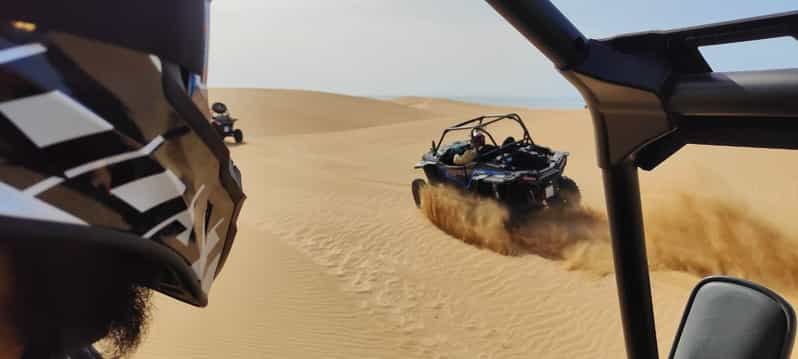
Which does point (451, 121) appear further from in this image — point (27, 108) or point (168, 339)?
point (27, 108)

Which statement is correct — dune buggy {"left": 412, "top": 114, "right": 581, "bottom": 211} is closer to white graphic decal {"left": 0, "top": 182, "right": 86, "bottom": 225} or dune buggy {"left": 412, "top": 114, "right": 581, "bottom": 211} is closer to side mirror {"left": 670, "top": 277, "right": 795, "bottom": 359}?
side mirror {"left": 670, "top": 277, "right": 795, "bottom": 359}

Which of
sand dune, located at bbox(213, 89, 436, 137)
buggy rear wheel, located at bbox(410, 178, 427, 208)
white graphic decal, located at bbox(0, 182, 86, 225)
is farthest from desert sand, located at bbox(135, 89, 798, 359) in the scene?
sand dune, located at bbox(213, 89, 436, 137)

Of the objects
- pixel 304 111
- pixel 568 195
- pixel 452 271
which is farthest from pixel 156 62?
pixel 304 111

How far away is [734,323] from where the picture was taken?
100 cm

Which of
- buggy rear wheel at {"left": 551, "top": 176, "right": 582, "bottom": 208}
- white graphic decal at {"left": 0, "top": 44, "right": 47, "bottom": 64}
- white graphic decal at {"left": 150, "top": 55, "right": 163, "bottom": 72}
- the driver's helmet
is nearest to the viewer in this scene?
white graphic decal at {"left": 0, "top": 44, "right": 47, "bottom": 64}

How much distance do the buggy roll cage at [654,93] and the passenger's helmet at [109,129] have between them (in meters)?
0.57

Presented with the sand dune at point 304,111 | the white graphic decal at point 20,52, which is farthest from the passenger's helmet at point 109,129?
the sand dune at point 304,111

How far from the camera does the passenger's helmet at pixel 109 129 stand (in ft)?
2.25

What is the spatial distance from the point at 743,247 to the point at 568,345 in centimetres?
294

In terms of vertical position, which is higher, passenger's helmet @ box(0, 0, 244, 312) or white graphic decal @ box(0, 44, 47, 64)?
white graphic decal @ box(0, 44, 47, 64)

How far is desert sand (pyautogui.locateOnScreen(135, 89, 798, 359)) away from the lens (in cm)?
515

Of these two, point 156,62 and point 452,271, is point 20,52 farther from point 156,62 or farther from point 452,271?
point 452,271

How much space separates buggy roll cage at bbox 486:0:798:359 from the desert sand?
13.6 feet

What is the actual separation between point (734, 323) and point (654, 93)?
461 mm
